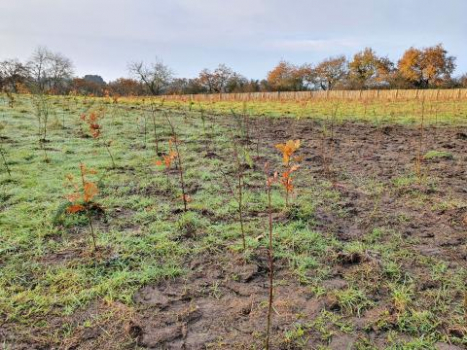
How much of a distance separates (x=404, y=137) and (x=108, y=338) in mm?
7417

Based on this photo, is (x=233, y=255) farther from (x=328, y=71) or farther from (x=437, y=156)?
(x=328, y=71)

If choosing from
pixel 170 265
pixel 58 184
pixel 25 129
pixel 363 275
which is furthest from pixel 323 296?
pixel 25 129

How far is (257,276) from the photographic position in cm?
248

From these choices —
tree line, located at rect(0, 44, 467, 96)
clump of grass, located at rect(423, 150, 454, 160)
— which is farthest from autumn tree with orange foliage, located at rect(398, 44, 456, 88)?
clump of grass, located at rect(423, 150, 454, 160)

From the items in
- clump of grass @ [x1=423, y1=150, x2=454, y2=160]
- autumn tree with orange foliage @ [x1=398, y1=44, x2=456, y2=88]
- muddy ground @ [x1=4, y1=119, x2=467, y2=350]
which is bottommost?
muddy ground @ [x1=4, y1=119, x2=467, y2=350]

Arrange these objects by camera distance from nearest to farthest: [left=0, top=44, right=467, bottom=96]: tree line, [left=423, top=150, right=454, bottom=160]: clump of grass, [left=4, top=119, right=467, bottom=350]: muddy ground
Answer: [left=4, top=119, right=467, bottom=350]: muddy ground < [left=423, top=150, right=454, bottom=160]: clump of grass < [left=0, top=44, right=467, bottom=96]: tree line

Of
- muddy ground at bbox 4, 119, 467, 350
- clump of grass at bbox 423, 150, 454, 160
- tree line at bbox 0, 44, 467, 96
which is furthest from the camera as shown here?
tree line at bbox 0, 44, 467, 96

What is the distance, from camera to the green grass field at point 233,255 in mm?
1941

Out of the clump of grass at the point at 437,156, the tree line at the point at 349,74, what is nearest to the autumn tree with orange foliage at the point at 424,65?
the tree line at the point at 349,74

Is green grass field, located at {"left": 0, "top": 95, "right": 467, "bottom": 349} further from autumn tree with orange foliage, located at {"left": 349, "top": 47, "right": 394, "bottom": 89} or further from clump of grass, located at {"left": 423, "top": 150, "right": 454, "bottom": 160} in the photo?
autumn tree with orange foliage, located at {"left": 349, "top": 47, "right": 394, "bottom": 89}

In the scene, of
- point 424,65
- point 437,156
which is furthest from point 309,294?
point 424,65

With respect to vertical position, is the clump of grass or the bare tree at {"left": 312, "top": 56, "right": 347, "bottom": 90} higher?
the bare tree at {"left": 312, "top": 56, "right": 347, "bottom": 90}

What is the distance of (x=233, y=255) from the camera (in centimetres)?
273

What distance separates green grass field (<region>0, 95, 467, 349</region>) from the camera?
194 centimetres
